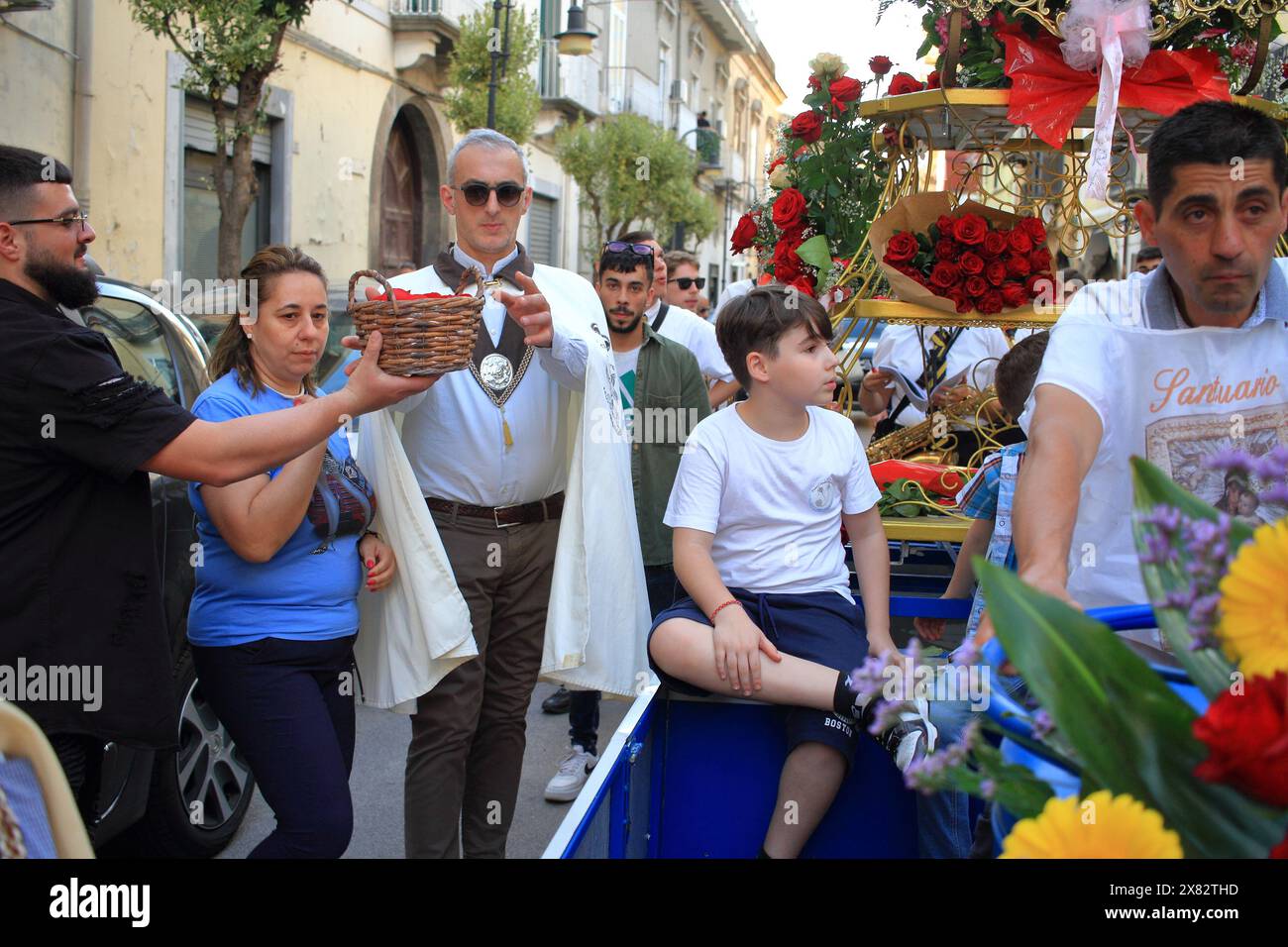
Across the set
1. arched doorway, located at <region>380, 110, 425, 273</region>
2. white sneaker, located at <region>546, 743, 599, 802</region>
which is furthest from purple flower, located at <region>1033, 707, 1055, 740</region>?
arched doorway, located at <region>380, 110, 425, 273</region>

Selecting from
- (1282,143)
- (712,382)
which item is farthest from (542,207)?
(1282,143)

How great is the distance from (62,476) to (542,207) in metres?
27.3

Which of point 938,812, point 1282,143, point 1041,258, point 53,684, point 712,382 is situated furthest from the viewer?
point 712,382

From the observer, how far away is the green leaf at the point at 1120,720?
3.51 feet

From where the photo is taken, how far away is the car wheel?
4078 mm

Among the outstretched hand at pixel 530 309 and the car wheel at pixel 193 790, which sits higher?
the outstretched hand at pixel 530 309

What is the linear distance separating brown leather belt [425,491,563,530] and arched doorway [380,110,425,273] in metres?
16.8

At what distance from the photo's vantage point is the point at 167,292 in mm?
5762

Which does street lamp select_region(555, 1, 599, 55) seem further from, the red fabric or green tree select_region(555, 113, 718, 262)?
the red fabric

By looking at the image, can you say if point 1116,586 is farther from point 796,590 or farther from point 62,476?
point 62,476

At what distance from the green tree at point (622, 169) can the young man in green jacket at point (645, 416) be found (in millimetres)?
20003

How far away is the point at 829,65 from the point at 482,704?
266cm

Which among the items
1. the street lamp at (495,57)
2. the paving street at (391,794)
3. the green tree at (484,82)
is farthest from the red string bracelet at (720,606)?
the green tree at (484,82)

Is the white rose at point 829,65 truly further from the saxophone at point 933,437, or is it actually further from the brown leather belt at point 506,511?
the brown leather belt at point 506,511
